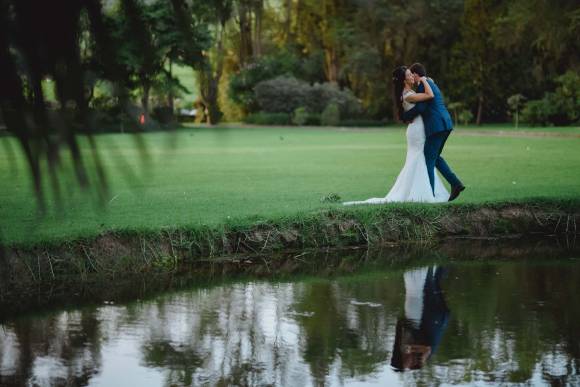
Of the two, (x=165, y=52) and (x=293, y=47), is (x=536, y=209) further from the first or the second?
(x=293, y=47)

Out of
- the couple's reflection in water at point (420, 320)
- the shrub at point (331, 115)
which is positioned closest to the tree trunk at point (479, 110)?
the shrub at point (331, 115)

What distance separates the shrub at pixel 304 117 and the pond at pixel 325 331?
1539 inches

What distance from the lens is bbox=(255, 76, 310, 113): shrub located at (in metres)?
49.8

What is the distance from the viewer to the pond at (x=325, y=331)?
604 cm

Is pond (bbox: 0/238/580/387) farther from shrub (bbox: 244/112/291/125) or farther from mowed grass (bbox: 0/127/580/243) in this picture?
shrub (bbox: 244/112/291/125)

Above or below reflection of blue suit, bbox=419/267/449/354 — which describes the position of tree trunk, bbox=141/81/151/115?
above

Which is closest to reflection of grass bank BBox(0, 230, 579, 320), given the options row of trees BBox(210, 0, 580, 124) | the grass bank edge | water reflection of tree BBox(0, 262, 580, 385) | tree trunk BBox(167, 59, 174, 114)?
the grass bank edge

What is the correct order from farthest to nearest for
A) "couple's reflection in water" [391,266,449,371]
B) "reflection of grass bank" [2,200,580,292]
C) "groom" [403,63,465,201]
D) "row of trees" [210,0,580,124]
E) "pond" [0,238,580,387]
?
"row of trees" [210,0,580,124] → "groom" [403,63,465,201] → "reflection of grass bank" [2,200,580,292] → "couple's reflection in water" [391,266,449,371] → "pond" [0,238,580,387]

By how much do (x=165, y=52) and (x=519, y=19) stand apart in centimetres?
2892

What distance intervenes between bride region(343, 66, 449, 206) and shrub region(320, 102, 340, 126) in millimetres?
35246

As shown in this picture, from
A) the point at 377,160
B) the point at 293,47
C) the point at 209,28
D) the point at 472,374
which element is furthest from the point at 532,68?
the point at 209,28

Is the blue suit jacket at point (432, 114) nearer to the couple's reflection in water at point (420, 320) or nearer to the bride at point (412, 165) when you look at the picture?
the bride at point (412, 165)

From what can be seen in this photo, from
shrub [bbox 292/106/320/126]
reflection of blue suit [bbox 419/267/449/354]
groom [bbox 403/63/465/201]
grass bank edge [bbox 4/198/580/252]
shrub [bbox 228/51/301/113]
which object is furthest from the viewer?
shrub [bbox 228/51/301/113]

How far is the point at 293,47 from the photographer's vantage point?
5866 centimetres
